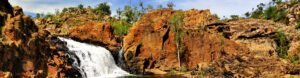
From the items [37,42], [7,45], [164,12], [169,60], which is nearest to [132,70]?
[169,60]

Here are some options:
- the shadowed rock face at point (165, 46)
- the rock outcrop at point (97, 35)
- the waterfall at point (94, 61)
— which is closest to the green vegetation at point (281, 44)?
the shadowed rock face at point (165, 46)

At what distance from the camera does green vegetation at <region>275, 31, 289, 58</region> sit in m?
67.0

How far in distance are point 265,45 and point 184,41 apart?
13.9m

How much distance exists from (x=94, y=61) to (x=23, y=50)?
1814cm

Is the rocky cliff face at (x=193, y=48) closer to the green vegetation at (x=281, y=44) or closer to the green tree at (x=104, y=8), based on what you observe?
the green vegetation at (x=281, y=44)

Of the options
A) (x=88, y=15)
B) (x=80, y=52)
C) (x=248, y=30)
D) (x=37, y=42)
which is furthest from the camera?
(x=88, y=15)

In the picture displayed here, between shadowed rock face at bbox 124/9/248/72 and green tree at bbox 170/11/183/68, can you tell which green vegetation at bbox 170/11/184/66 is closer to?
green tree at bbox 170/11/183/68

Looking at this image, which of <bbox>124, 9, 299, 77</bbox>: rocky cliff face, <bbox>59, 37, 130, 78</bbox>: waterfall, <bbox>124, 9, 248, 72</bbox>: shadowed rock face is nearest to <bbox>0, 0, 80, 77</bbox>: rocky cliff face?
<bbox>59, 37, 130, 78</bbox>: waterfall

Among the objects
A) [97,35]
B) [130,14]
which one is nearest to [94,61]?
[97,35]

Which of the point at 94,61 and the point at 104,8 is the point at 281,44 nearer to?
the point at 94,61

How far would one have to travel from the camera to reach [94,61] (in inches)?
2023

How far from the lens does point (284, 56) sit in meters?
65.7

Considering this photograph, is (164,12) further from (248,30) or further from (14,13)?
(14,13)

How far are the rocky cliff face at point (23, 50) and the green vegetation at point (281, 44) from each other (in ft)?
119
